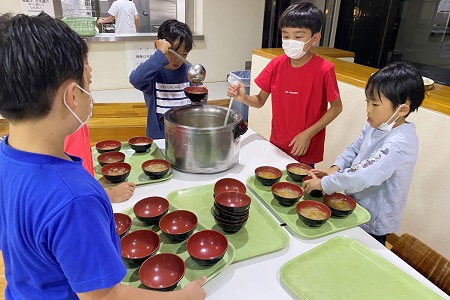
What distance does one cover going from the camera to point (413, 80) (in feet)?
3.67

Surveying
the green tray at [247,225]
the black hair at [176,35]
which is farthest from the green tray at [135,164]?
the black hair at [176,35]

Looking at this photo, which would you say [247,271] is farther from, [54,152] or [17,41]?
[17,41]

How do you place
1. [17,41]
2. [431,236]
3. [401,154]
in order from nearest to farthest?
[17,41] → [401,154] → [431,236]

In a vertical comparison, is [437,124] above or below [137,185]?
above

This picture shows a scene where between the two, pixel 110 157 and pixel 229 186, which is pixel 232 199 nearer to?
pixel 229 186

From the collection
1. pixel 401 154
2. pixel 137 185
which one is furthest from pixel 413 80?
pixel 137 185

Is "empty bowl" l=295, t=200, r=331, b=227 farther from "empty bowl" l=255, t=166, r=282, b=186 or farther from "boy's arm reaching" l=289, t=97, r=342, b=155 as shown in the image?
"boy's arm reaching" l=289, t=97, r=342, b=155

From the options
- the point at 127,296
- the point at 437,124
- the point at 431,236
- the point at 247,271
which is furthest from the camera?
the point at 431,236

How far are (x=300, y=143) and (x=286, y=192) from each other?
18.1 inches

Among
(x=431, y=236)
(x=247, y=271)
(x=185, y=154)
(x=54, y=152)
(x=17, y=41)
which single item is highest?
(x=17, y=41)

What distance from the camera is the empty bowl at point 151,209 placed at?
3.17ft

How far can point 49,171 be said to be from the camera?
52 centimetres

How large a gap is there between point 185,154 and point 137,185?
212 mm

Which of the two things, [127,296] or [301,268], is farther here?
[301,268]
